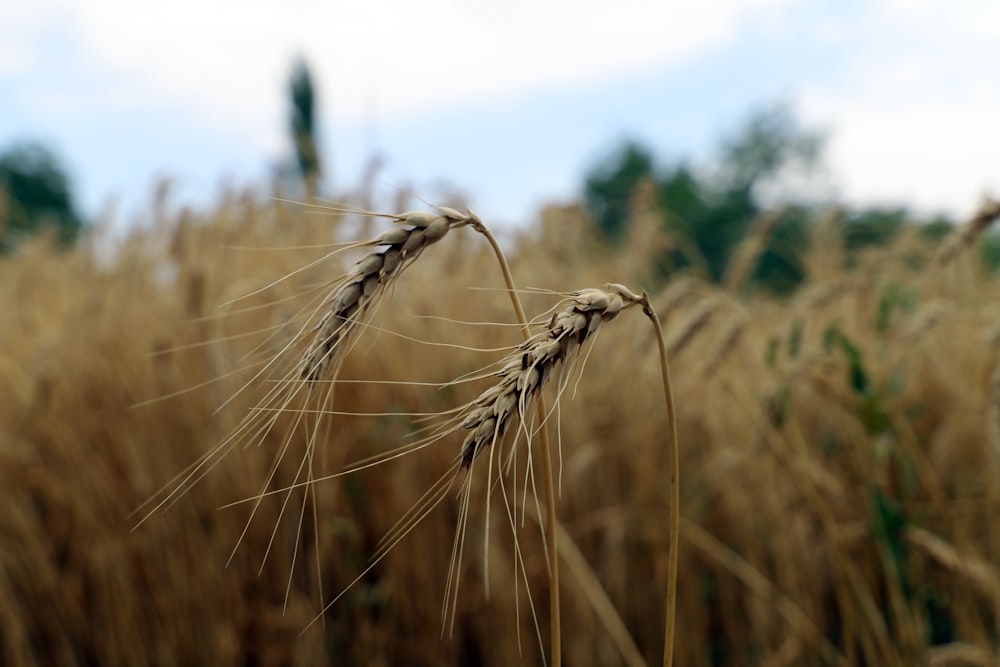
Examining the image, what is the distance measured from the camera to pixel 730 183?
1479 inches

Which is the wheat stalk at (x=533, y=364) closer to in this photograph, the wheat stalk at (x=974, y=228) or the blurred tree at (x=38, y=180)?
the wheat stalk at (x=974, y=228)

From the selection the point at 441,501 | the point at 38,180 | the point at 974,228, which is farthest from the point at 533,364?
the point at 38,180

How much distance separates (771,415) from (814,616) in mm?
932

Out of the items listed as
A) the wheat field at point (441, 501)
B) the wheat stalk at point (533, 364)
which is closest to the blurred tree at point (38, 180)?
the wheat field at point (441, 501)

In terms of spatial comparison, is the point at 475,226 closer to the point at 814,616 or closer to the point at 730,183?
the point at 814,616

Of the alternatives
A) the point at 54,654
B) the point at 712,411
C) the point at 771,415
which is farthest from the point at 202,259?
the point at 771,415

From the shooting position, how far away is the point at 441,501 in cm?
242

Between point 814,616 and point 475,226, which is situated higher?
point 475,226

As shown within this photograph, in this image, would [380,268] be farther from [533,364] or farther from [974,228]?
[974,228]

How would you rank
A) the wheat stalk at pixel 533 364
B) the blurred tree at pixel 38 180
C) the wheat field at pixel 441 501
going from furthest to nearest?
the blurred tree at pixel 38 180, the wheat field at pixel 441 501, the wheat stalk at pixel 533 364

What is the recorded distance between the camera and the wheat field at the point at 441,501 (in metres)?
2.50

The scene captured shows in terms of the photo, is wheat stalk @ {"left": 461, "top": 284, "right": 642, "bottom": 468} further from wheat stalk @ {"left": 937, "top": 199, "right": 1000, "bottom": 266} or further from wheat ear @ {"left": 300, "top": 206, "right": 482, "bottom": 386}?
wheat stalk @ {"left": 937, "top": 199, "right": 1000, "bottom": 266}

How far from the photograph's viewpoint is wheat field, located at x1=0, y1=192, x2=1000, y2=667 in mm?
2500

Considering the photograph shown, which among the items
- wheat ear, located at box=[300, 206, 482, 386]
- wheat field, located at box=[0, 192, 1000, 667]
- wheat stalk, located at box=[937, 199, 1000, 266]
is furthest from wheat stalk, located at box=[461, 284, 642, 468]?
wheat field, located at box=[0, 192, 1000, 667]
